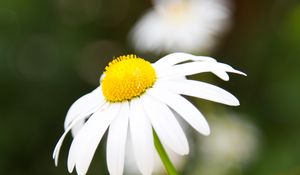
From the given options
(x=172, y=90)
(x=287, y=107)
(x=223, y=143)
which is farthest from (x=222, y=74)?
(x=287, y=107)

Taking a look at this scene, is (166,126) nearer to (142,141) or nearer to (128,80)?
(142,141)

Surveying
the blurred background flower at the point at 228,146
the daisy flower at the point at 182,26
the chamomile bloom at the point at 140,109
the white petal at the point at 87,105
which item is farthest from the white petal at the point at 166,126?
the daisy flower at the point at 182,26

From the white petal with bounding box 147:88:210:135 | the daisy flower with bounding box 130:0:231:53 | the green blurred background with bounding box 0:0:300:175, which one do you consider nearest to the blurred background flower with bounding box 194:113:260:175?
the green blurred background with bounding box 0:0:300:175

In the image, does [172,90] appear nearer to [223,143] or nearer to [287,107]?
[223,143]

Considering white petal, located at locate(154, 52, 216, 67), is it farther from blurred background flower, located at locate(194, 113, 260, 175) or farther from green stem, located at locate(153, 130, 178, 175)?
blurred background flower, located at locate(194, 113, 260, 175)

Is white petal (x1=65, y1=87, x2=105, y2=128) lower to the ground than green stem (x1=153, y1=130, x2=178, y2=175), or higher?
higher

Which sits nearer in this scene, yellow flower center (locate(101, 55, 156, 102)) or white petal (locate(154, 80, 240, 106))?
white petal (locate(154, 80, 240, 106))

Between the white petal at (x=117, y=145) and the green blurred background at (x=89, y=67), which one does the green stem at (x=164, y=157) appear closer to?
the white petal at (x=117, y=145)
